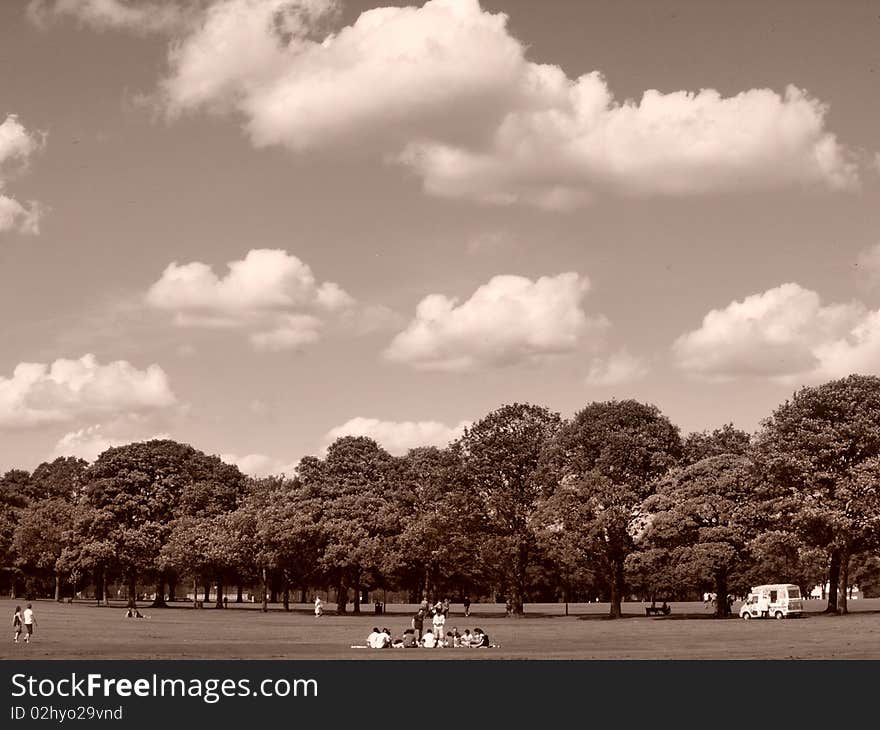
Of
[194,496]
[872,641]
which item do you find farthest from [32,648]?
[194,496]

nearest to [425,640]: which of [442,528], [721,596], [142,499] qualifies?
[721,596]

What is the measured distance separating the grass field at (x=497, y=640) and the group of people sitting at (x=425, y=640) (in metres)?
1.70

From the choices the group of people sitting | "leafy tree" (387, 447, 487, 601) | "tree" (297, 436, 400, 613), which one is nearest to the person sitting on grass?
the group of people sitting

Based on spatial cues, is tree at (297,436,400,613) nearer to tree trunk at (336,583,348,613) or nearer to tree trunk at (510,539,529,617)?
tree trunk at (336,583,348,613)

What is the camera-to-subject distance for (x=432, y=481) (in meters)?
114

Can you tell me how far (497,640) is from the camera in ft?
209

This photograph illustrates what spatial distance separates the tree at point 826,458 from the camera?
3324 inches

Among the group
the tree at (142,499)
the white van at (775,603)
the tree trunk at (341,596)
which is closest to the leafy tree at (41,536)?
the tree at (142,499)

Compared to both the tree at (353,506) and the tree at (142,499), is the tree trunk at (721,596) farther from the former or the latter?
the tree at (142,499)

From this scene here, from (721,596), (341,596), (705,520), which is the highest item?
(705,520)

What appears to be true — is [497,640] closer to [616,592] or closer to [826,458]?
[826,458]

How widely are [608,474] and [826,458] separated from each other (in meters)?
21.1

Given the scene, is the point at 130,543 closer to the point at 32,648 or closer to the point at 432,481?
the point at 432,481
